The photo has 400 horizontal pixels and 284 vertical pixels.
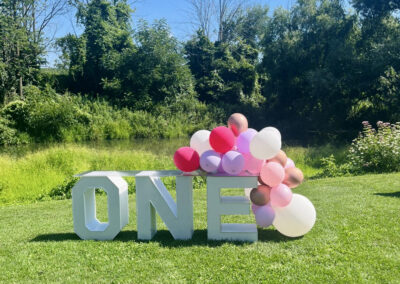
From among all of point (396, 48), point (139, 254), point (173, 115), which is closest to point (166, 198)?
point (139, 254)

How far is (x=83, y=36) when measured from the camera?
24203 millimetres

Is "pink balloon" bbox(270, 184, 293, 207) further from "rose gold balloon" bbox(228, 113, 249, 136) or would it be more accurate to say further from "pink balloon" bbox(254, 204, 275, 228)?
"rose gold balloon" bbox(228, 113, 249, 136)

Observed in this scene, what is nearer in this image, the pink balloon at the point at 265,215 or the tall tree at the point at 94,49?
the pink balloon at the point at 265,215

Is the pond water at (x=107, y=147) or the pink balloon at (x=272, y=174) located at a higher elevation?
the pink balloon at (x=272, y=174)

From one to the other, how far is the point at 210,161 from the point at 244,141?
0.44 meters

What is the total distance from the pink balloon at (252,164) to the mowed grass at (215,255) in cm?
75

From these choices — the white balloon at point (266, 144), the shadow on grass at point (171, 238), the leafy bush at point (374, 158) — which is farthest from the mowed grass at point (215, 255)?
the leafy bush at point (374, 158)

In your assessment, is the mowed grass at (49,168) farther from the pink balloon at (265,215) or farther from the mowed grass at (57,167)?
the pink balloon at (265,215)

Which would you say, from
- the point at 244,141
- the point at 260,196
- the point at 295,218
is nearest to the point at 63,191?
the point at 244,141

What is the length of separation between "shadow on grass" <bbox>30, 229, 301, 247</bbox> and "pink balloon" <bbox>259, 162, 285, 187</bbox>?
0.64 metres

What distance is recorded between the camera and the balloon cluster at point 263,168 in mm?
3348

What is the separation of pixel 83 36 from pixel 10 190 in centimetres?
1943

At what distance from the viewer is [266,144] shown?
10.7 ft

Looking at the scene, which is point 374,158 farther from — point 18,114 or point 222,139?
point 18,114
